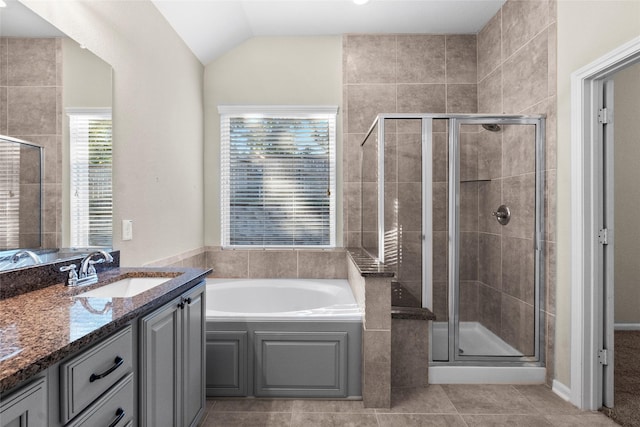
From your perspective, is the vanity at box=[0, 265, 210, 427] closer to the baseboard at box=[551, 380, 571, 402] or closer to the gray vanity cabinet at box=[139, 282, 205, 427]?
the gray vanity cabinet at box=[139, 282, 205, 427]

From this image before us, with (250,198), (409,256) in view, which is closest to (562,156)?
(409,256)

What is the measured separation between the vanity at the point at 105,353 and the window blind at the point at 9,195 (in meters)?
0.16

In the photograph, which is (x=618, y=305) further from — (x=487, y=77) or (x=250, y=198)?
(x=250, y=198)

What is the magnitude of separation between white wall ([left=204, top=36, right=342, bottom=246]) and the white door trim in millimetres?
1876

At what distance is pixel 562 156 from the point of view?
2.22 meters

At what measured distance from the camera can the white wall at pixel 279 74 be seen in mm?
3342

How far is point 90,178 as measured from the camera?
65.7 inches

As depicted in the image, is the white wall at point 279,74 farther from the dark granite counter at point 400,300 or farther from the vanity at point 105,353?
the vanity at point 105,353

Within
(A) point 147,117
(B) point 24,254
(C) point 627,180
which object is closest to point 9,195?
(B) point 24,254

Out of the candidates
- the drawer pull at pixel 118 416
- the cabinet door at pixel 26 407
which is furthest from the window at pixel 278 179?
the cabinet door at pixel 26 407

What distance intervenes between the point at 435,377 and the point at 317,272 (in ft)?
4.46

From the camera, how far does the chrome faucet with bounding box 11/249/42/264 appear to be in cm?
128

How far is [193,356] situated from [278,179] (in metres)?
2.01

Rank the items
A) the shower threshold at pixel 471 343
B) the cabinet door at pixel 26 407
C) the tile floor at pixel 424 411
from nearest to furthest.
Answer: the cabinet door at pixel 26 407
the tile floor at pixel 424 411
the shower threshold at pixel 471 343
